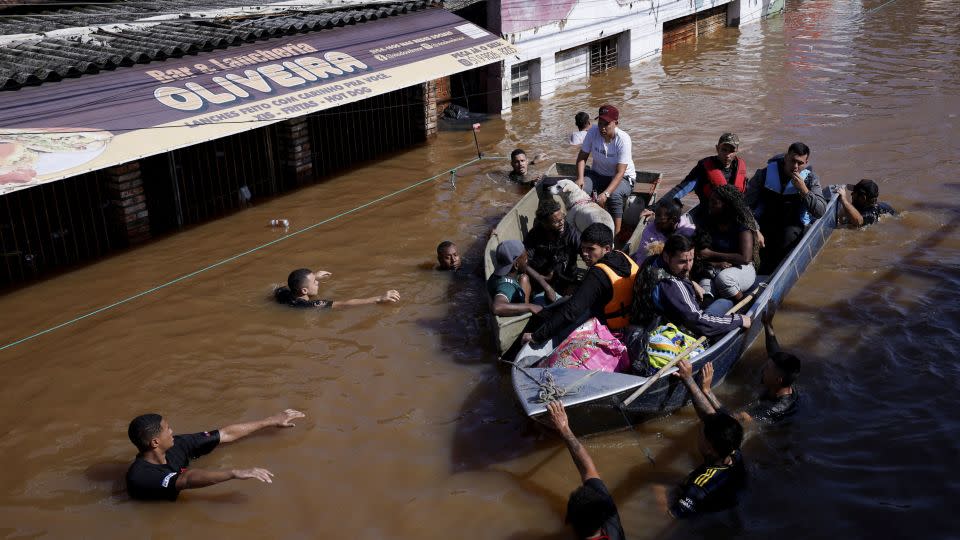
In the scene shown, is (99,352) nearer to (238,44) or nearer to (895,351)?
(238,44)

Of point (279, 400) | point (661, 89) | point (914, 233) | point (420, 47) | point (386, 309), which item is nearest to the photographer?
point (279, 400)

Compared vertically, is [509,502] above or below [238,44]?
below

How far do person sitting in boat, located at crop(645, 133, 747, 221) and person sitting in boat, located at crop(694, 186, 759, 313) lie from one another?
830 mm

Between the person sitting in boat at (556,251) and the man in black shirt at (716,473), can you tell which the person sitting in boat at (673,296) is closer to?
the man in black shirt at (716,473)

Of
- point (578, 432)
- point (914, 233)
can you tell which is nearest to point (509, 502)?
point (578, 432)

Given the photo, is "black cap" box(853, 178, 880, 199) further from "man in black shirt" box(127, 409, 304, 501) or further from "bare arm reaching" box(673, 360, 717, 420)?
"man in black shirt" box(127, 409, 304, 501)

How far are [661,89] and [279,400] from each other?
1345 centimetres

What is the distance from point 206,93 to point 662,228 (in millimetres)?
5830

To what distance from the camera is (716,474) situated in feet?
19.3

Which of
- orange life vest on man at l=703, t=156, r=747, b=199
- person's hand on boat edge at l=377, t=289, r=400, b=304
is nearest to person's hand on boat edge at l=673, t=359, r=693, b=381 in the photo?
orange life vest on man at l=703, t=156, r=747, b=199

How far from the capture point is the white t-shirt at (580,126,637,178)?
34.4 ft

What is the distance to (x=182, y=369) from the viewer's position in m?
8.44

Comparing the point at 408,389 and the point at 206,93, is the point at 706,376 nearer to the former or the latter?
the point at 408,389

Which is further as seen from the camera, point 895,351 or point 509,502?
point 895,351
